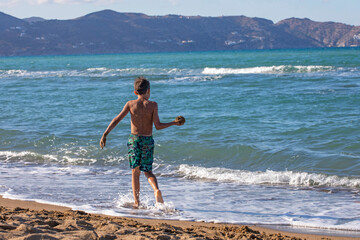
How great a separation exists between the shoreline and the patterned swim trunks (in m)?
0.75

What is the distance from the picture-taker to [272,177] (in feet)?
23.7

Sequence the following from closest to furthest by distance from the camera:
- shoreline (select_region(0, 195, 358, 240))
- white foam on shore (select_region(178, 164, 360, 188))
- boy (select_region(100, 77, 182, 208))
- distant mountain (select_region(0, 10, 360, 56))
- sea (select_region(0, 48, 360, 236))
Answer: shoreline (select_region(0, 195, 358, 240)), boy (select_region(100, 77, 182, 208)), sea (select_region(0, 48, 360, 236)), white foam on shore (select_region(178, 164, 360, 188)), distant mountain (select_region(0, 10, 360, 56))

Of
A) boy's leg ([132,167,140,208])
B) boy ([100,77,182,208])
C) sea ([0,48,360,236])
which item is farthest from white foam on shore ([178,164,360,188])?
boy ([100,77,182,208])

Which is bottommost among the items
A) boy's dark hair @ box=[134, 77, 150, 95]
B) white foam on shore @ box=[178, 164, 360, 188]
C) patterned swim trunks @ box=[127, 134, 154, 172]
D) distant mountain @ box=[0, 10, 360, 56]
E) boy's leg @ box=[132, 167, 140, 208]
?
white foam on shore @ box=[178, 164, 360, 188]

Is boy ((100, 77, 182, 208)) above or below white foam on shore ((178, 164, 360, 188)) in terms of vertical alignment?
above

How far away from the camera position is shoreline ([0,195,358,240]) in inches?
151

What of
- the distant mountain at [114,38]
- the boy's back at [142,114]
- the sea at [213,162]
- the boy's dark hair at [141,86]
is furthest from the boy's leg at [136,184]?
the distant mountain at [114,38]

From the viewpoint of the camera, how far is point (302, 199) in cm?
608

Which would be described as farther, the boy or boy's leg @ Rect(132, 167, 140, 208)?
boy's leg @ Rect(132, 167, 140, 208)

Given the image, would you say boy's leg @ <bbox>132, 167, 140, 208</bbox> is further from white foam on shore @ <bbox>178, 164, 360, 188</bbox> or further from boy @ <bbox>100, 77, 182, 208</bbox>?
white foam on shore @ <bbox>178, 164, 360, 188</bbox>

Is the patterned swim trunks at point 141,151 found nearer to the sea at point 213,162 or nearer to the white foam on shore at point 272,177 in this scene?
the sea at point 213,162

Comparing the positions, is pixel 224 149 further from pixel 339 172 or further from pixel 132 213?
pixel 132 213

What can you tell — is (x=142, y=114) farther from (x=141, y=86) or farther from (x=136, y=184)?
(x=136, y=184)

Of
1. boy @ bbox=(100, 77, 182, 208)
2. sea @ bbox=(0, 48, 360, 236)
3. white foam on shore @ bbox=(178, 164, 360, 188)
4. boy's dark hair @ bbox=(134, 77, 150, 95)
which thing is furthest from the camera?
white foam on shore @ bbox=(178, 164, 360, 188)
